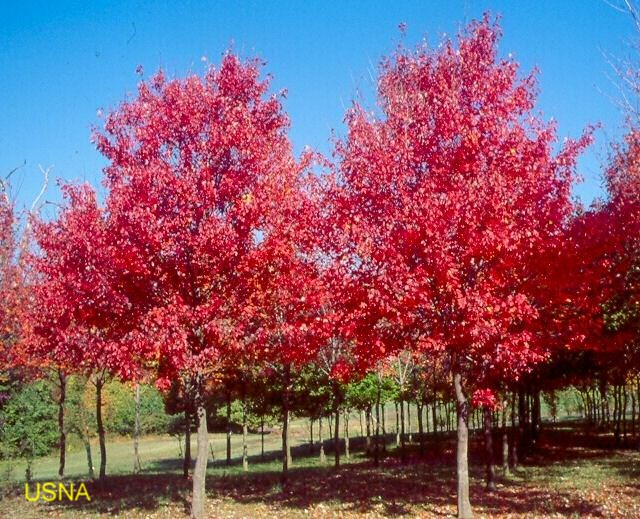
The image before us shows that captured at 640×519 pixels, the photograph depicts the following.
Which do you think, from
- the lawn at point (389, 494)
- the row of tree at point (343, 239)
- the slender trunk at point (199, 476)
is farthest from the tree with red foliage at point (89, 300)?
the lawn at point (389, 494)

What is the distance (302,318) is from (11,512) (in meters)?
12.2

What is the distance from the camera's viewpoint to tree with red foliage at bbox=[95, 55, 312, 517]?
13.6m

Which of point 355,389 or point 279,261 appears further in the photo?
point 355,389

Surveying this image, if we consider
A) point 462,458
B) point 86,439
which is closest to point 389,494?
point 462,458

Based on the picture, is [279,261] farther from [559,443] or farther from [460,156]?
[559,443]

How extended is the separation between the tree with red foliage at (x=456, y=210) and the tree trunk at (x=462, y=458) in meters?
0.03

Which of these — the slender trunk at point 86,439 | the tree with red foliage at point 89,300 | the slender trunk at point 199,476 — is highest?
the tree with red foliage at point 89,300

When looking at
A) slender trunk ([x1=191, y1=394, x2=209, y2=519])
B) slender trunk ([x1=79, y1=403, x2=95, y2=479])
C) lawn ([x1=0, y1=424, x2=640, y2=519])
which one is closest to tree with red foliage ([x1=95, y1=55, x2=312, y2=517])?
slender trunk ([x1=191, y1=394, x2=209, y2=519])

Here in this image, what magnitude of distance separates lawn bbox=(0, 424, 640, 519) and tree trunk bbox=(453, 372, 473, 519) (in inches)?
36.3

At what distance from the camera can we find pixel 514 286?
13.8 metres

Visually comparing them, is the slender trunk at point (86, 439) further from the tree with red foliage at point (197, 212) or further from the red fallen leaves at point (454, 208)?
the red fallen leaves at point (454, 208)

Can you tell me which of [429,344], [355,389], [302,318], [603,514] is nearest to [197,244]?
[302,318]

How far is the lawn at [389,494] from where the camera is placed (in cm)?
1534

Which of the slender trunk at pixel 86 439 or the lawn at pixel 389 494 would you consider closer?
the lawn at pixel 389 494
